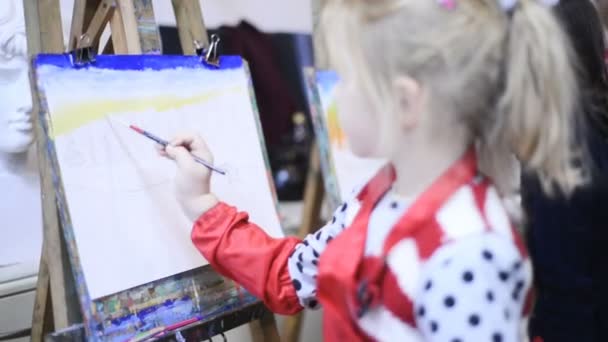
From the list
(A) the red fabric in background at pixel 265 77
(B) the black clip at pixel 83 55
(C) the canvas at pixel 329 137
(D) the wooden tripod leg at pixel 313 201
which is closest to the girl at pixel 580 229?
(C) the canvas at pixel 329 137

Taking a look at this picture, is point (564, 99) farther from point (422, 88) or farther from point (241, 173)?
point (241, 173)

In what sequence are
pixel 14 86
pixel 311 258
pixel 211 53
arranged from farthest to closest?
1. pixel 14 86
2. pixel 211 53
3. pixel 311 258

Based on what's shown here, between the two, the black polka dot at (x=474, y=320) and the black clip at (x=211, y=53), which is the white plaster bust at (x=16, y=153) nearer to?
the black clip at (x=211, y=53)

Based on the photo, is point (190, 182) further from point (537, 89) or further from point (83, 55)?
point (537, 89)

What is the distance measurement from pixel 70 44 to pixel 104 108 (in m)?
0.19

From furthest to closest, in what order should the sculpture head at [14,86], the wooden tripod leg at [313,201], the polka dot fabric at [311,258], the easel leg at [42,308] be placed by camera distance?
the wooden tripod leg at [313,201] < the sculpture head at [14,86] < the easel leg at [42,308] < the polka dot fabric at [311,258]

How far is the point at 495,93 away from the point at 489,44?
64 millimetres

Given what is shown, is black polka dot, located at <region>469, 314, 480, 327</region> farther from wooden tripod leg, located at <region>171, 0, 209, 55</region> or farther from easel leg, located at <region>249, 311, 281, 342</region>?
wooden tripod leg, located at <region>171, 0, 209, 55</region>

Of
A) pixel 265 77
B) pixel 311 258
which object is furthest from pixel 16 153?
pixel 265 77

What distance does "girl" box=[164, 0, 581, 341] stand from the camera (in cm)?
73

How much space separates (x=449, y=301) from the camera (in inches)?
28.2

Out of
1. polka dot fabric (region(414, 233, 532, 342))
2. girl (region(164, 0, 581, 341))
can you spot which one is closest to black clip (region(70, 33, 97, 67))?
girl (region(164, 0, 581, 341))

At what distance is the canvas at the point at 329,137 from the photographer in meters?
1.55

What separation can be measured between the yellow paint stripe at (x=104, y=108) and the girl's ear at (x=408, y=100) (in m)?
0.55
